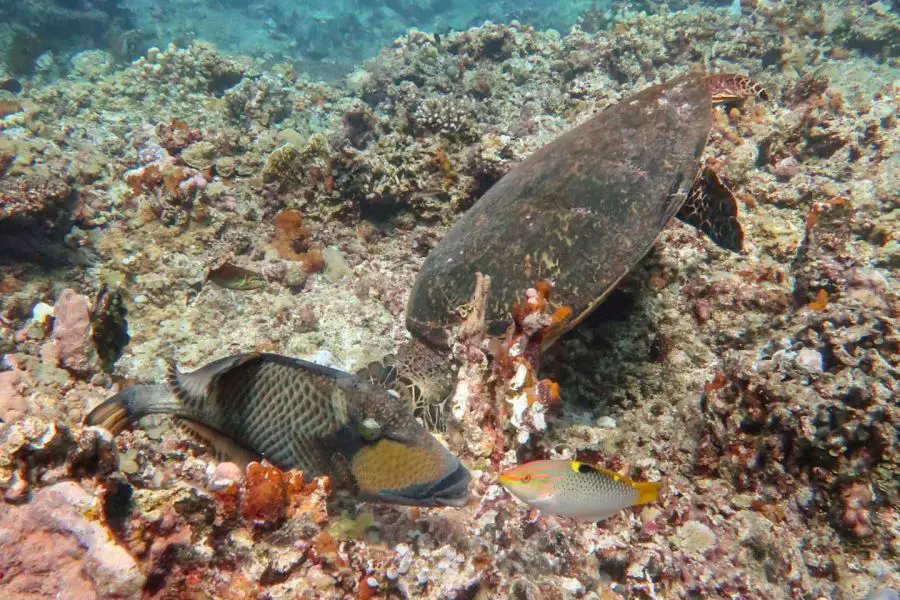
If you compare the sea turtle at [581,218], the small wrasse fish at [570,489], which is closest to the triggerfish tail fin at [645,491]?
the small wrasse fish at [570,489]

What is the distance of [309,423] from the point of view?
192 cm

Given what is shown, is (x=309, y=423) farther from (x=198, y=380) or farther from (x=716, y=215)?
(x=716, y=215)

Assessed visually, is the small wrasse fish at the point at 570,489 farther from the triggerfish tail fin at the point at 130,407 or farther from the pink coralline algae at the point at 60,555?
the triggerfish tail fin at the point at 130,407

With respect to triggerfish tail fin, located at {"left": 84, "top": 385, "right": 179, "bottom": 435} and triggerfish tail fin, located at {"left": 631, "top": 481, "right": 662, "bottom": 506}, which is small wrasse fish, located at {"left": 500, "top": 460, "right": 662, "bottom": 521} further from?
triggerfish tail fin, located at {"left": 84, "top": 385, "right": 179, "bottom": 435}

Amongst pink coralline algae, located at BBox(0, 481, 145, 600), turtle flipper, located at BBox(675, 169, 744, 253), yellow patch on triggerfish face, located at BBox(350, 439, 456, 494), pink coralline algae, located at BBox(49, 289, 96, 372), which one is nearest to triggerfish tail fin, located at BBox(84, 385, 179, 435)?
pink coralline algae, located at BBox(0, 481, 145, 600)

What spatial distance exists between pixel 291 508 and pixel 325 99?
1186cm

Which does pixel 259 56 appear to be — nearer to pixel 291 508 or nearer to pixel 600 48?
pixel 600 48

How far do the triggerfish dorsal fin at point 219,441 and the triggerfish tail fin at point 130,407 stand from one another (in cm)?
11

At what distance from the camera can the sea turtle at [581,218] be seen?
312 cm

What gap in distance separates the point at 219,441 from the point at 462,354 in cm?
134

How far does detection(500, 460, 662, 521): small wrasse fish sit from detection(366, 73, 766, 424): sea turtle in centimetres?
111

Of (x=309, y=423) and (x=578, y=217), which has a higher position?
(x=578, y=217)

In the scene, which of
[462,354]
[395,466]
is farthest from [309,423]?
[462,354]

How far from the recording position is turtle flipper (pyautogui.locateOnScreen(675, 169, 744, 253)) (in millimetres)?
3832
